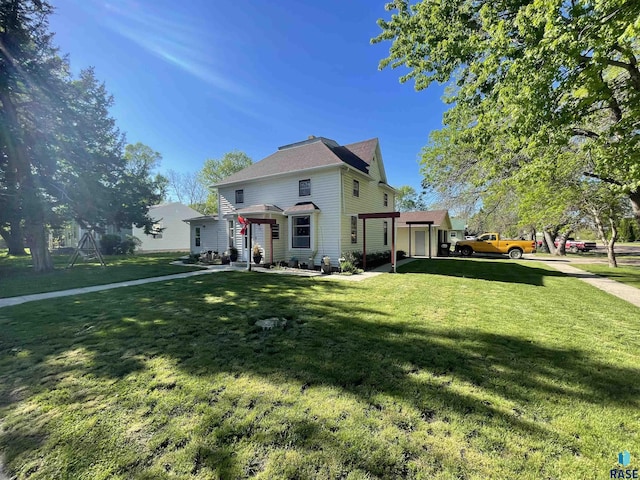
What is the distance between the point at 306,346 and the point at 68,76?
21.4 metres

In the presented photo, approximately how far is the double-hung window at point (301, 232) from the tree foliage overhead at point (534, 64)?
7520mm

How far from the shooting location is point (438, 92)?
13344mm

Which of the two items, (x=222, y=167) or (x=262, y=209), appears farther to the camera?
(x=222, y=167)

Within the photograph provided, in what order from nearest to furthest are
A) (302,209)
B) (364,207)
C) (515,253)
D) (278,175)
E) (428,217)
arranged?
1. (302,209)
2. (278,175)
3. (364,207)
4. (515,253)
5. (428,217)

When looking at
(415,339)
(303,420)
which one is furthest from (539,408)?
(303,420)

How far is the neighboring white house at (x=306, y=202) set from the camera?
12961mm

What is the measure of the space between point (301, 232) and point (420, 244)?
13.2m


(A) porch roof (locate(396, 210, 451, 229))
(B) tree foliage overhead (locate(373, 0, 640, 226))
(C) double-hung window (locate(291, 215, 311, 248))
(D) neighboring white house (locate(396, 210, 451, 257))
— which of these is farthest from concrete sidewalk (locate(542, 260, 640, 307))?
(D) neighboring white house (locate(396, 210, 451, 257))

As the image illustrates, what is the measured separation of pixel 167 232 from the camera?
101ft

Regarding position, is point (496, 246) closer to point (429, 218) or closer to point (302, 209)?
point (429, 218)

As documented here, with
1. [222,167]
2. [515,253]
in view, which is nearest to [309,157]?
[515,253]

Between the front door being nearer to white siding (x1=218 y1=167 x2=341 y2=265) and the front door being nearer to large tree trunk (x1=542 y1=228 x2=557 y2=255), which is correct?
large tree trunk (x1=542 y1=228 x2=557 y2=255)

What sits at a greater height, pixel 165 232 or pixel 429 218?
pixel 429 218

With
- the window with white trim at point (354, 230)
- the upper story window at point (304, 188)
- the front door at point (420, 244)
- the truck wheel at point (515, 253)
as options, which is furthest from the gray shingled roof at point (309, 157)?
the truck wheel at point (515, 253)
